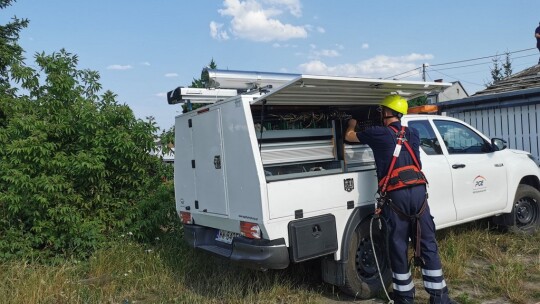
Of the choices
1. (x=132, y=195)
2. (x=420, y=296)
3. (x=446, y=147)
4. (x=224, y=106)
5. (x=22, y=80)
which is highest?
(x=22, y=80)

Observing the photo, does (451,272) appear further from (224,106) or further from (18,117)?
(18,117)

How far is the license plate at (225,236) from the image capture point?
4.60m

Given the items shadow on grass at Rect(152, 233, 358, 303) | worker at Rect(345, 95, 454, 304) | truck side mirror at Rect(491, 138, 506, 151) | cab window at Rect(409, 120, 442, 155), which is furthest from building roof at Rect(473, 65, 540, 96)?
shadow on grass at Rect(152, 233, 358, 303)

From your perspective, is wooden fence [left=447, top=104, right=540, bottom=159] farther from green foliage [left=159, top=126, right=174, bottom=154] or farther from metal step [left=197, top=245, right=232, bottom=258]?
metal step [left=197, top=245, right=232, bottom=258]

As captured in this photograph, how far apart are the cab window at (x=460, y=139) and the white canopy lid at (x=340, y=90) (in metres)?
0.89

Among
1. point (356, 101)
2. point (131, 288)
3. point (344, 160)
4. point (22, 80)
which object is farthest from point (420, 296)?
point (22, 80)

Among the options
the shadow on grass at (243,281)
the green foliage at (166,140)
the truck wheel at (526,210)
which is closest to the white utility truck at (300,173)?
the shadow on grass at (243,281)

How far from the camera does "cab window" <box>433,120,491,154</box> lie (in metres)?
5.74

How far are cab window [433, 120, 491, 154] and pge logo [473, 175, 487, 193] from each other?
35 cm

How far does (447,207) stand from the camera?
17.7 ft

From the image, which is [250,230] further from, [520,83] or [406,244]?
[520,83]

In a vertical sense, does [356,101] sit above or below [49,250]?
above

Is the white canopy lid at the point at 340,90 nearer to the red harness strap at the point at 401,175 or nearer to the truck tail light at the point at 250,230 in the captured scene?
the red harness strap at the point at 401,175

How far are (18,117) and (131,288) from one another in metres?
2.92
